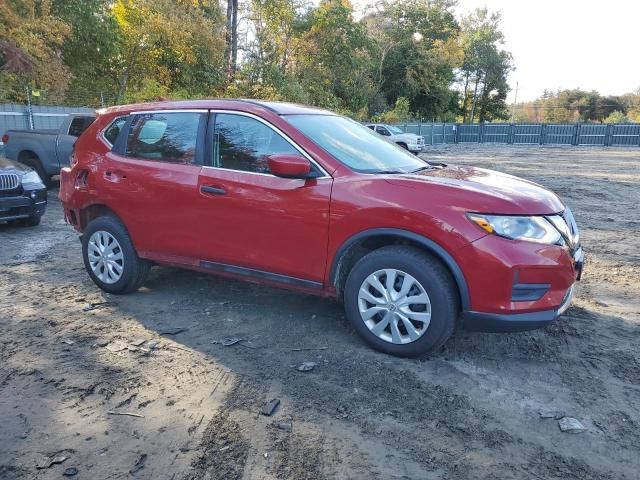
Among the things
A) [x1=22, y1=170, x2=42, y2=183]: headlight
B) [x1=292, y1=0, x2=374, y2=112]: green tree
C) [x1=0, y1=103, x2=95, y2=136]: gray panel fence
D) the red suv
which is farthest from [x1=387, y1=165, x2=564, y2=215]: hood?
[x1=292, y1=0, x2=374, y2=112]: green tree

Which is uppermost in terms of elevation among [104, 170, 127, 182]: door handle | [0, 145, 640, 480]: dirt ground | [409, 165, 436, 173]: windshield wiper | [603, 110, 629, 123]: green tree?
[603, 110, 629, 123]: green tree

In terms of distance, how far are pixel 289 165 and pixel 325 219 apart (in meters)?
0.47

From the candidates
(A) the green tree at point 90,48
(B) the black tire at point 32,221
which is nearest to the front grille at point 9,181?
(B) the black tire at point 32,221

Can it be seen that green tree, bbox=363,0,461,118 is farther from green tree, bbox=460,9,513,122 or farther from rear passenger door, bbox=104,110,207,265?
rear passenger door, bbox=104,110,207,265

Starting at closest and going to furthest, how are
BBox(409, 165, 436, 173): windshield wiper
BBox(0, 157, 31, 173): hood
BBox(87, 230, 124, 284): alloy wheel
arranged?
BBox(409, 165, 436, 173): windshield wiper
BBox(87, 230, 124, 284): alloy wheel
BBox(0, 157, 31, 173): hood

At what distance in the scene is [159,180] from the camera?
4.67 meters

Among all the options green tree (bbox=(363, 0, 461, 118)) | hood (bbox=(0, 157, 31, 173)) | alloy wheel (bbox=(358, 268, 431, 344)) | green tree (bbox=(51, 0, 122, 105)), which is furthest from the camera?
green tree (bbox=(363, 0, 461, 118))

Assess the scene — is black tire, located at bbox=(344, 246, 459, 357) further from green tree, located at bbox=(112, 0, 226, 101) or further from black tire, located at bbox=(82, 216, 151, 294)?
green tree, located at bbox=(112, 0, 226, 101)

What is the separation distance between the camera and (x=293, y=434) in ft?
9.65

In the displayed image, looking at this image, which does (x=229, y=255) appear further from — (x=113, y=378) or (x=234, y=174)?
(x=113, y=378)

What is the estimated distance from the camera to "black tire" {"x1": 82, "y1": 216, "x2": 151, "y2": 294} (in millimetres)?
4973

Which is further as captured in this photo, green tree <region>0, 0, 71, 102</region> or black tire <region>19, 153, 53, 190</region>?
green tree <region>0, 0, 71, 102</region>

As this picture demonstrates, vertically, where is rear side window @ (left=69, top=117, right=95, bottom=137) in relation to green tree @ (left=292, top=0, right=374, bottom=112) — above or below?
below

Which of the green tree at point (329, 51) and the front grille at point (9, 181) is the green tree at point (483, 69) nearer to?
the green tree at point (329, 51)
